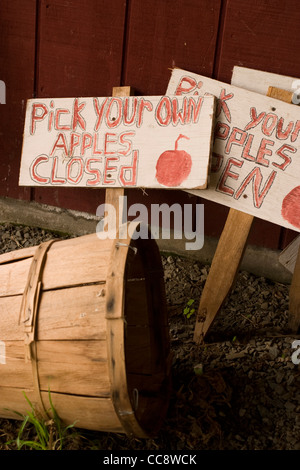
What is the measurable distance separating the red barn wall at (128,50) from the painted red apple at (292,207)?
1.30 feet

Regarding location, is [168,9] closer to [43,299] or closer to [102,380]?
[43,299]

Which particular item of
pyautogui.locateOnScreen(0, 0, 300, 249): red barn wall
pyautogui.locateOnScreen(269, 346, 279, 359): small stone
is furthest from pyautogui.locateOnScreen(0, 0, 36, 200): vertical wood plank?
pyautogui.locateOnScreen(269, 346, 279, 359): small stone

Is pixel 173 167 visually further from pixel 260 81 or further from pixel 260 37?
pixel 260 37

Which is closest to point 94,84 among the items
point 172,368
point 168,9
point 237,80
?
point 168,9

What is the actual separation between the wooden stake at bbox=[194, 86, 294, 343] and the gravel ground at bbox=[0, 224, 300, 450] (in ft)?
0.33

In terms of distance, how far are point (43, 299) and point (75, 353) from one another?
24 cm

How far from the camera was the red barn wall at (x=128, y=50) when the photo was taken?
2699mm

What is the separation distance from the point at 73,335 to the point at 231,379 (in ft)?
2.89

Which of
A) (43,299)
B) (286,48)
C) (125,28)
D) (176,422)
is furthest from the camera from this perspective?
(125,28)

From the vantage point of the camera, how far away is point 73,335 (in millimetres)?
2033

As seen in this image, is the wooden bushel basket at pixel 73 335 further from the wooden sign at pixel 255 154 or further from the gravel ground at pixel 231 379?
the wooden sign at pixel 255 154

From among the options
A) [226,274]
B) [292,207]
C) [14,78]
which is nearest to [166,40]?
[14,78]

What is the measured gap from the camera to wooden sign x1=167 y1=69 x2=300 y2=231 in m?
2.55

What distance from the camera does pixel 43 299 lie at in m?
2.13
